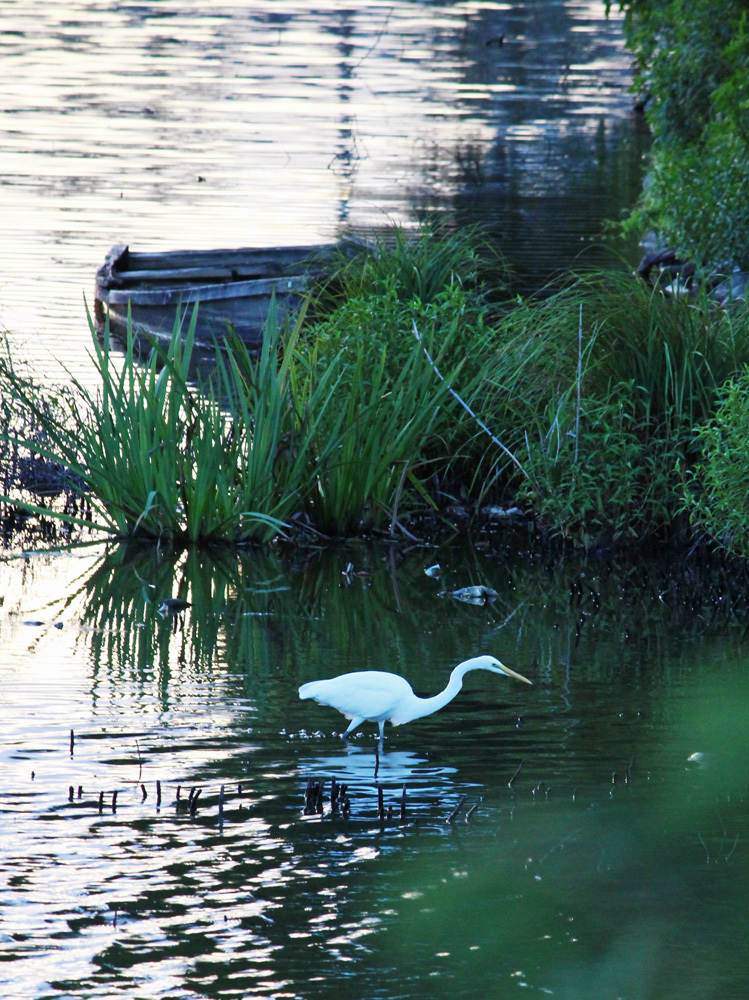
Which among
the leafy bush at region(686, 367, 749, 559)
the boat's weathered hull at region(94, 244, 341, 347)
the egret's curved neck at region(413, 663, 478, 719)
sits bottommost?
the egret's curved neck at region(413, 663, 478, 719)

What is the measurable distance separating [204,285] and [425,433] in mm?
6916

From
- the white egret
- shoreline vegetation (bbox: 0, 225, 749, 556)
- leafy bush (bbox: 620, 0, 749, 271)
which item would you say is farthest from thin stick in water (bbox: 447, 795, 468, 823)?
leafy bush (bbox: 620, 0, 749, 271)

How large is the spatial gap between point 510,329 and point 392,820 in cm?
722

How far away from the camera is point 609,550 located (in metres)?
11.6

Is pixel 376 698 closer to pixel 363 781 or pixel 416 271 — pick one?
pixel 363 781

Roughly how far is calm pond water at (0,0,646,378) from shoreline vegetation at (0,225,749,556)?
3.54m

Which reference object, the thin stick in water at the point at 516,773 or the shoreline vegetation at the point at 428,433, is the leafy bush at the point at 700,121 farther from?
the thin stick in water at the point at 516,773

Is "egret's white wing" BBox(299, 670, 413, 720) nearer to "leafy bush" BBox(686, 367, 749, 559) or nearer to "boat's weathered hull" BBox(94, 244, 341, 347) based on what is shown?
"leafy bush" BBox(686, 367, 749, 559)

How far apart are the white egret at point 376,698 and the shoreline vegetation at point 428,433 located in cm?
331

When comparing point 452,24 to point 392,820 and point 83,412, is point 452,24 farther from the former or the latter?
point 392,820

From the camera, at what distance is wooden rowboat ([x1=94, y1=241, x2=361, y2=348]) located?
56.0ft

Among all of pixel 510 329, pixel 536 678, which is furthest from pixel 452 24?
pixel 536 678

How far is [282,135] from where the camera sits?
32438 millimetres

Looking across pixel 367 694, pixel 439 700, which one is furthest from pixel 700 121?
pixel 367 694
